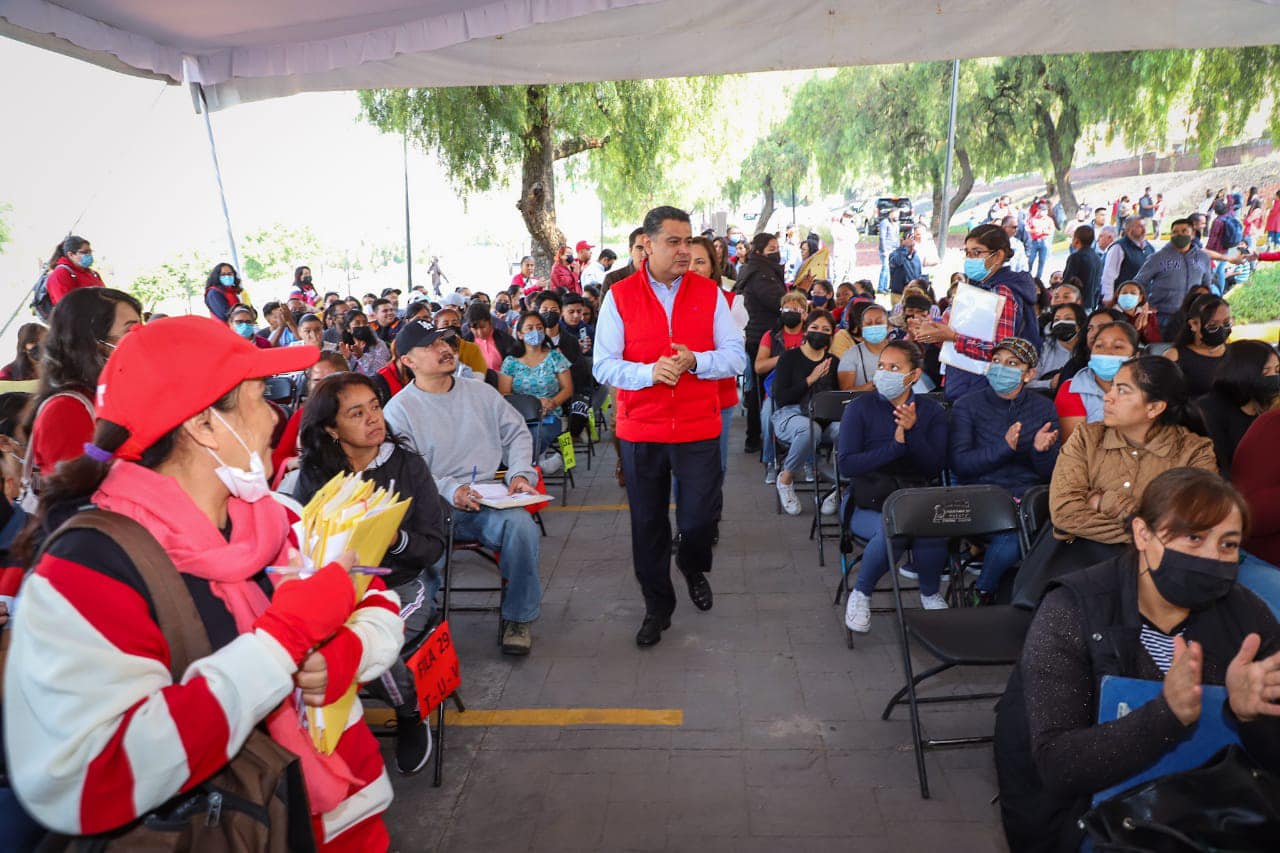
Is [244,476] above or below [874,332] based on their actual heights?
above

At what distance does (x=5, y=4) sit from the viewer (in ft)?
10.2

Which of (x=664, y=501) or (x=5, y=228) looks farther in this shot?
(x=664, y=501)

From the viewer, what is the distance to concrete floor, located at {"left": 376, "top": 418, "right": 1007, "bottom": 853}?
3.00 metres

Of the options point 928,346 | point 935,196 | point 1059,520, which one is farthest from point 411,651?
point 935,196

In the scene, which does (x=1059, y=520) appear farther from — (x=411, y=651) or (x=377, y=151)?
(x=377, y=151)

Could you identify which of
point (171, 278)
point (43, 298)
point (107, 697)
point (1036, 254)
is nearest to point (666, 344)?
point (107, 697)

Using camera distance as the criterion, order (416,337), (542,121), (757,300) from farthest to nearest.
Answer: (542,121) < (757,300) < (416,337)

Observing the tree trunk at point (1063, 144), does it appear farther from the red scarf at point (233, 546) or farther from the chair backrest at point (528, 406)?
the red scarf at point (233, 546)

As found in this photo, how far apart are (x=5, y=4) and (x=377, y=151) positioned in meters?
15.0

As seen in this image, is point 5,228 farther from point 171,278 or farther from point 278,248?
point 278,248

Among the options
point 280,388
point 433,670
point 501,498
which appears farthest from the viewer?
point 280,388

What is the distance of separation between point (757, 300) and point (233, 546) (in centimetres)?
722

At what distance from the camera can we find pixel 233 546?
5.17ft

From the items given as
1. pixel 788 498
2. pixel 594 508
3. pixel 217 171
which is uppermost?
pixel 217 171
